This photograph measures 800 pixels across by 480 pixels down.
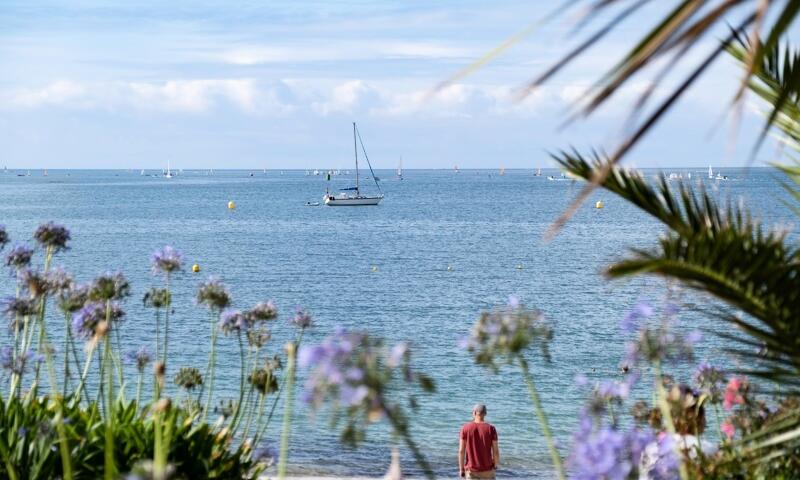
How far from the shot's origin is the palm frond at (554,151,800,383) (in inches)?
144

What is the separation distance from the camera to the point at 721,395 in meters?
6.09

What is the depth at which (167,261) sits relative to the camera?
697 centimetres

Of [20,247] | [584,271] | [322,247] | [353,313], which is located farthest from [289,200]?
[20,247]

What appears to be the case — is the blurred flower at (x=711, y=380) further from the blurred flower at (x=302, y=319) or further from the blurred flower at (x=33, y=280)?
the blurred flower at (x=33, y=280)

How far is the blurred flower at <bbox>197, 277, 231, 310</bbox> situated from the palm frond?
129 inches

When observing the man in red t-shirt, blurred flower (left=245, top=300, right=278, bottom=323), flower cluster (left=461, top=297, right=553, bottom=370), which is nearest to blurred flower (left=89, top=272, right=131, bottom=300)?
blurred flower (left=245, top=300, right=278, bottom=323)

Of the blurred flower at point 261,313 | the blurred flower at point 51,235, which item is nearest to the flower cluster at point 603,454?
the blurred flower at point 261,313

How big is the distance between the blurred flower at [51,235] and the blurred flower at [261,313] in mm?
1388

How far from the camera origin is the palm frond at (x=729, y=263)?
12.0 feet

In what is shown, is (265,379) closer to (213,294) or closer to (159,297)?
(213,294)

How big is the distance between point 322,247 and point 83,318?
195 ft

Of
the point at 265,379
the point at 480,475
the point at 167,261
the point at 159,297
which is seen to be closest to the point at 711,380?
the point at 265,379

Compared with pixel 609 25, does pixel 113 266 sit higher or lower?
lower

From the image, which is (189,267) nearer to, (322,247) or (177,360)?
(322,247)
